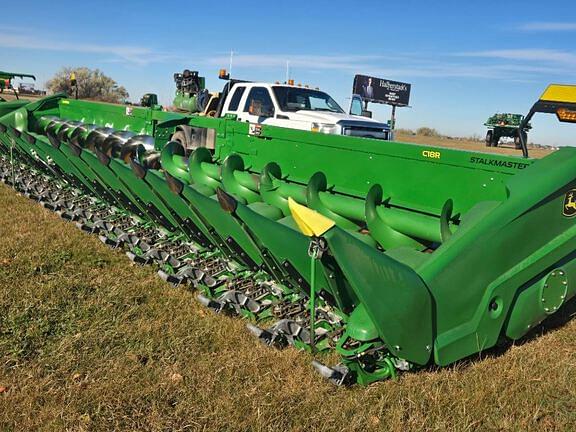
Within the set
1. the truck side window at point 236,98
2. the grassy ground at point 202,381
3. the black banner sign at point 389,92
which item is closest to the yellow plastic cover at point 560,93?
the grassy ground at point 202,381

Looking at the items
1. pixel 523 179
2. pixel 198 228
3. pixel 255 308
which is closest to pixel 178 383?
pixel 255 308

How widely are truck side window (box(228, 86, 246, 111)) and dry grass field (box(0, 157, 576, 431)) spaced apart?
610cm

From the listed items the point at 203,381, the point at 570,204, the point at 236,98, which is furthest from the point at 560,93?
the point at 236,98

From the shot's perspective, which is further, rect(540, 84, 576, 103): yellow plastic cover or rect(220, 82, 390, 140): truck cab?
rect(220, 82, 390, 140): truck cab

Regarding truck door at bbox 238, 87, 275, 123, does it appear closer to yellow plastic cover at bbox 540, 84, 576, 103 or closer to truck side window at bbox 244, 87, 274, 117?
truck side window at bbox 244, 87, 274, 117

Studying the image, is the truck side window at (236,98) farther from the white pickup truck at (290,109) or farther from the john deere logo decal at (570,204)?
the john deere logo decal at (570,204)

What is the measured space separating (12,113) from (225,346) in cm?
659

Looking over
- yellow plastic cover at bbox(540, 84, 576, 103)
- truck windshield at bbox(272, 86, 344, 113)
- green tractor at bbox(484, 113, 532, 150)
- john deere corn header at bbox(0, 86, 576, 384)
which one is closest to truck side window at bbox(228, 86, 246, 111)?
truck windshield at bbox(272, 86, 344, 113)

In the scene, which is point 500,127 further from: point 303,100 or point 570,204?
point 570,204

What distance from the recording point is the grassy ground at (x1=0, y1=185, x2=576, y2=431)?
286cm

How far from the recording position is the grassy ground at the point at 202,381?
112 inches

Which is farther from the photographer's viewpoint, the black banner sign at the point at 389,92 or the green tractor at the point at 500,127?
the black banner sign at the point at 389,92

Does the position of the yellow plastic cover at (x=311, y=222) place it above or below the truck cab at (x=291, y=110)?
below

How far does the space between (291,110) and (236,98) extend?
1.06m
